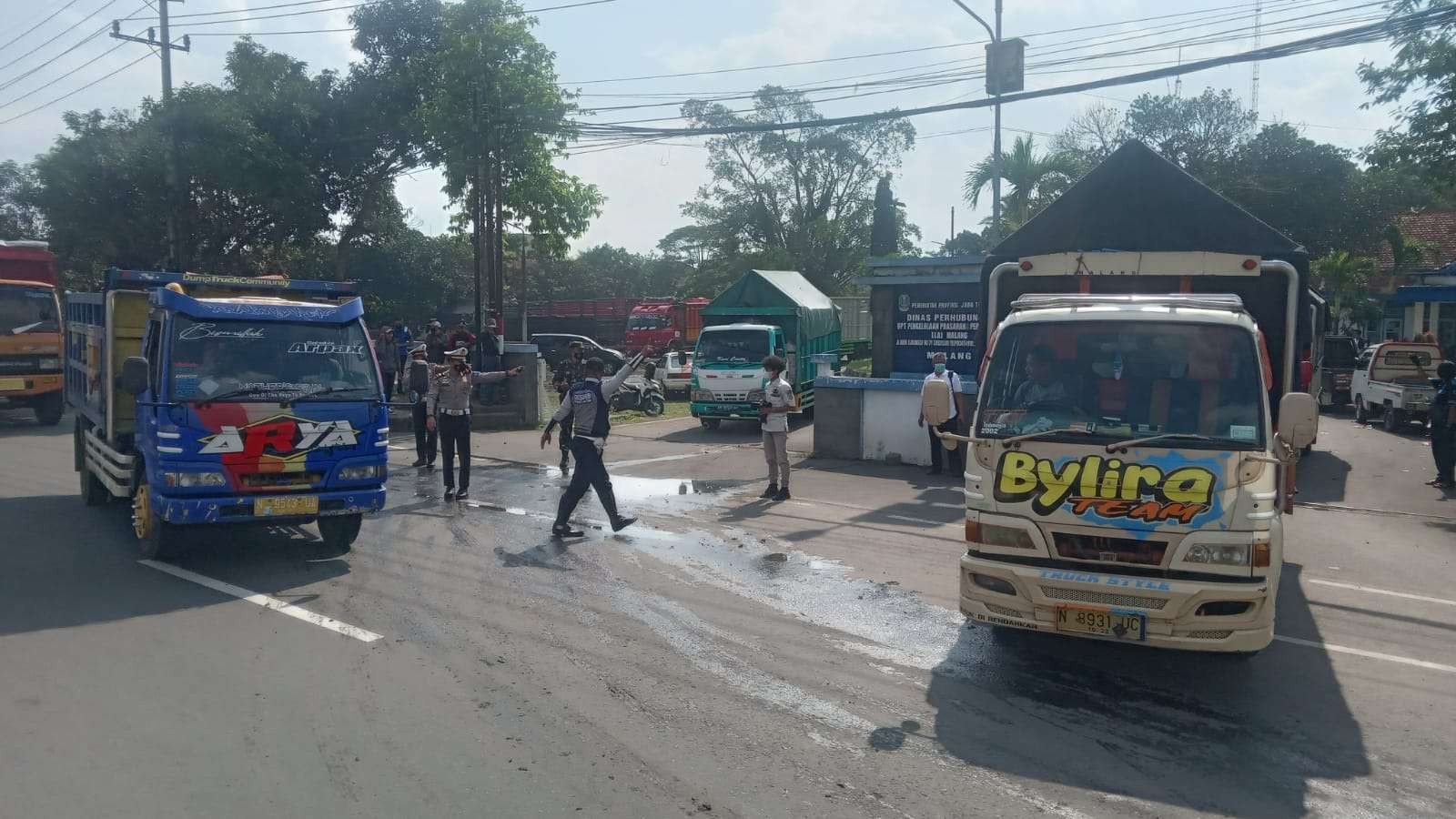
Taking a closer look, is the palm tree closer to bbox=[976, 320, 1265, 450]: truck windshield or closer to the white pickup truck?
the white pickup truck

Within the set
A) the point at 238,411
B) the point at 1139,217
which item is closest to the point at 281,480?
the point at 238,411

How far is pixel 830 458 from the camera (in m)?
16.4

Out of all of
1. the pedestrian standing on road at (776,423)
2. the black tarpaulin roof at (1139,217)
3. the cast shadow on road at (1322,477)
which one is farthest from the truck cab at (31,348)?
the cast shadow on road at (1322,477)

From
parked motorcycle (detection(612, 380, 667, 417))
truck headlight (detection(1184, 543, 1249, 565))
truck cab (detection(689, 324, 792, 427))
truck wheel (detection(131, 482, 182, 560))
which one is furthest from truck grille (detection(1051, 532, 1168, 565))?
parked motorcycle (detection(612, 380, 667, 417))

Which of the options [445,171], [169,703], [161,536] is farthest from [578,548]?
[445,171]

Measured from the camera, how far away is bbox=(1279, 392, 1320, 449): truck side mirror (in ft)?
20.1

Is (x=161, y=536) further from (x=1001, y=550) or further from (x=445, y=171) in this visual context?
(x=445, y=171)

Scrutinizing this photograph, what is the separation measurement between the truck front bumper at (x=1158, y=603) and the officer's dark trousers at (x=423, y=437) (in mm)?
10727

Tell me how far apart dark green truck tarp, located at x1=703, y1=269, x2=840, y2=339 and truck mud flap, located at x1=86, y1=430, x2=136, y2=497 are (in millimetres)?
14616

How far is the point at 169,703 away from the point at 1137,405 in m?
5.82

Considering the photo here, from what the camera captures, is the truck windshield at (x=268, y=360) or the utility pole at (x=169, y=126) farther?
the utility pole at (x=169, y=126)

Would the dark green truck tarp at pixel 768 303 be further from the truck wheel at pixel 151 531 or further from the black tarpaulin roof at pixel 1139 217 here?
the truck wheel at pixel 151 531

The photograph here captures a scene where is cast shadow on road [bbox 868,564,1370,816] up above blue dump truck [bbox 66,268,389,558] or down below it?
below

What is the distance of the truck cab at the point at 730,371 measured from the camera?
2028 centimetres
